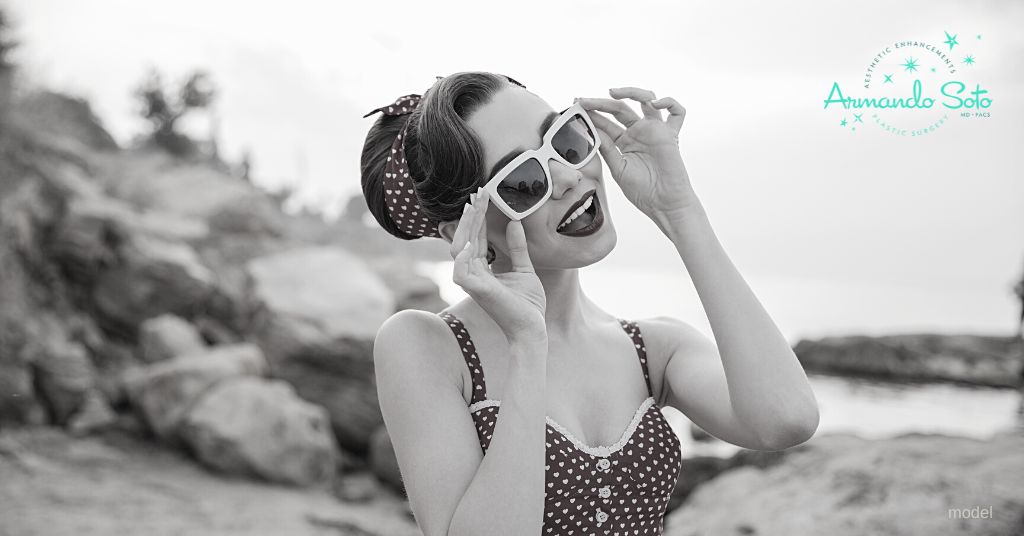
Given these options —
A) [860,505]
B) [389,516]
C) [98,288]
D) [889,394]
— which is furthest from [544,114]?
[889,394]

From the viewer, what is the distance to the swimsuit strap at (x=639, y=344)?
2.29 metres

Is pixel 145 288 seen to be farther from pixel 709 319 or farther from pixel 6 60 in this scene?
pixel 709 319

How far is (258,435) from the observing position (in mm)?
7160

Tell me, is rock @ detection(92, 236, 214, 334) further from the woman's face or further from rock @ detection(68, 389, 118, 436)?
the woman's face

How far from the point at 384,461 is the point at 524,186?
258 inches

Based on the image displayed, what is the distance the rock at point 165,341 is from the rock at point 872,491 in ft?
22.3

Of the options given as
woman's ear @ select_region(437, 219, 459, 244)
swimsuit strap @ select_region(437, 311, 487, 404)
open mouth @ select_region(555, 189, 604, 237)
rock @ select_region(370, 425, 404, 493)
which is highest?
open mouth @ select_region(555, 189, 604, 237)

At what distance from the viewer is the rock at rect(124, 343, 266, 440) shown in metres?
7.53

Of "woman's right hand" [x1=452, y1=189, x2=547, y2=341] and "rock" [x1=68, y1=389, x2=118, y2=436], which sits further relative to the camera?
"rock" [x1=68, y1=389, x2=118, y2=436]

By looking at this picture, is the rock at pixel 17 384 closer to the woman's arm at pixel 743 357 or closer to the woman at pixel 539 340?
the woman at pixel 539 340

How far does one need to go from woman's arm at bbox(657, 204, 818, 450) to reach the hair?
57 cm

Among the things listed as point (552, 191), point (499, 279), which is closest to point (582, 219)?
point (552, 191)

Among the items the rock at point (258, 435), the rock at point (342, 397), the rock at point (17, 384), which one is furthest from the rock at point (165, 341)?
the rock at point (258, 435)

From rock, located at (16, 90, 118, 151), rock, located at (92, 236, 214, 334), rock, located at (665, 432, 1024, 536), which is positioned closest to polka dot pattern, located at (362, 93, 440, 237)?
rock, located at (665, 432, 1024, 536)
